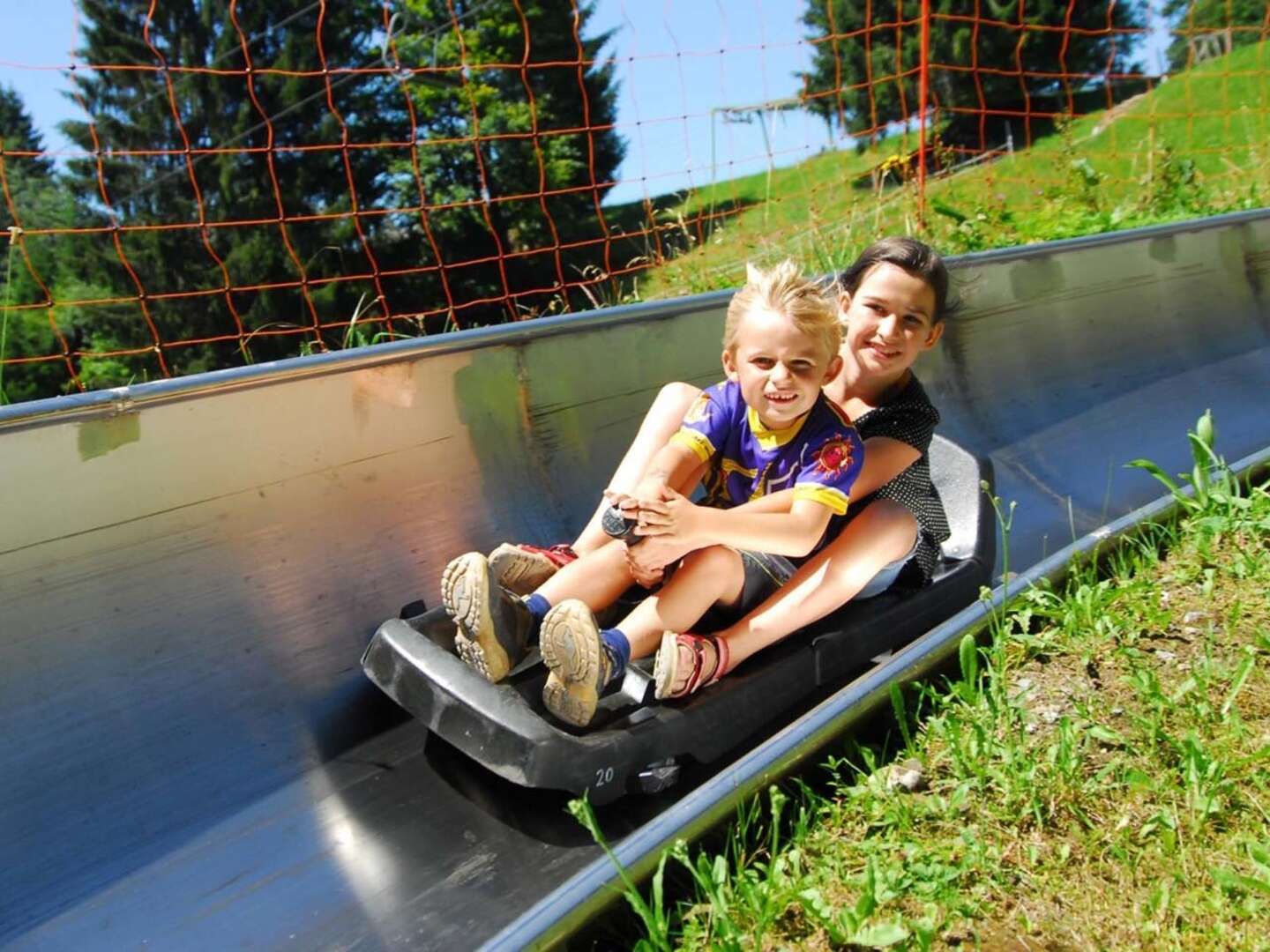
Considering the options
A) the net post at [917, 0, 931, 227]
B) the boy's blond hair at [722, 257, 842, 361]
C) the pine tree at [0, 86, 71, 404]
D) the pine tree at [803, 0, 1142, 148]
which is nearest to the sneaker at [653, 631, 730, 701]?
the boy's blond hair at [722, 257, 842, 361]

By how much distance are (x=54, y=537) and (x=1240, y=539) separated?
241cm

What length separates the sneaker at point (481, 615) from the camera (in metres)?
1.88

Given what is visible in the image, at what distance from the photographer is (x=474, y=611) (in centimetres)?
188

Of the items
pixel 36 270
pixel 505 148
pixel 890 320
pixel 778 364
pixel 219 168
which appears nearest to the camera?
pixel 778 364

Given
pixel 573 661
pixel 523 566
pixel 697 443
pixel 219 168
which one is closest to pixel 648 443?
pixel 697 443

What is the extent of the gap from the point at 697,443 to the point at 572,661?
0.56 meters

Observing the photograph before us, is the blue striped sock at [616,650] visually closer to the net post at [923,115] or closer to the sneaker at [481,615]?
the sneaker at [481,615]

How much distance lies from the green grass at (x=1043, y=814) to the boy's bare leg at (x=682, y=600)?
0.36 m

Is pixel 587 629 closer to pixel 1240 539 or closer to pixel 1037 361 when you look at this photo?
pixel 1240 539

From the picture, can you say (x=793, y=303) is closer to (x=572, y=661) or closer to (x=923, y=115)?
(x=572, y=661)

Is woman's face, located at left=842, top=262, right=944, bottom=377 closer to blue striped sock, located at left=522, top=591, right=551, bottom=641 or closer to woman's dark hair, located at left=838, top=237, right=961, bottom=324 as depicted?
woman's dark hair, located at left=838, top=237, right=961, bottom=324

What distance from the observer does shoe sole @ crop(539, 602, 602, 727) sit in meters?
1.79

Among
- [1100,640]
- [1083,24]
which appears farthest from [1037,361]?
[1083,24]

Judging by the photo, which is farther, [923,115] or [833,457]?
[923,115]
